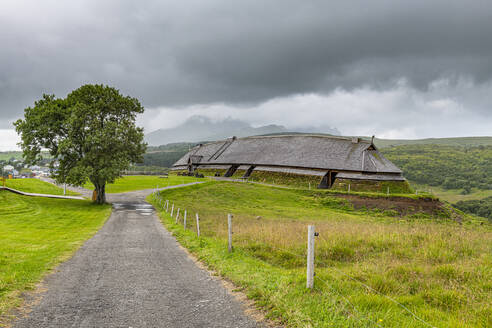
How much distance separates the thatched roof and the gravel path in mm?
47377

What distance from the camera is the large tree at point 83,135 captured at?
31703 mm

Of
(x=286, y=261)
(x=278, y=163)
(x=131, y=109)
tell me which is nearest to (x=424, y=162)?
(x=278, y=163)

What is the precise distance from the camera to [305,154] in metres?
62.1

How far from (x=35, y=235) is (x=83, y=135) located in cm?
1932

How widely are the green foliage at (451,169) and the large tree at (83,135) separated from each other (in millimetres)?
123269

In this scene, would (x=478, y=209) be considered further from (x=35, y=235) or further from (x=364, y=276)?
(x=35, y=235)

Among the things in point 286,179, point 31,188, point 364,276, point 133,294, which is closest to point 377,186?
point 286,179

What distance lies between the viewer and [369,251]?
35.3 ft

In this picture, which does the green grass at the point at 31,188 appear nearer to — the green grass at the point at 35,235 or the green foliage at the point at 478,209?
the green grass at the point at 35,235

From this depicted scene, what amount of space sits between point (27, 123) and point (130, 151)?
11458 millimetres

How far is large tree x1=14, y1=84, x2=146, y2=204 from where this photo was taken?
31.7 m

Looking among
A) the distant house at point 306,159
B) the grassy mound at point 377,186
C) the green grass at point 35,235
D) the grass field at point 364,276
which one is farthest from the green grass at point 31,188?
the grassy mound at point 377,186

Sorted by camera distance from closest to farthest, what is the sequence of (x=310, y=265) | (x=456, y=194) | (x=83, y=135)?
(x=310, y=265) → (x=83, y=135) → (x=456, y=194)

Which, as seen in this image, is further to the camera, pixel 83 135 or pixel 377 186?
pixel 377 186
